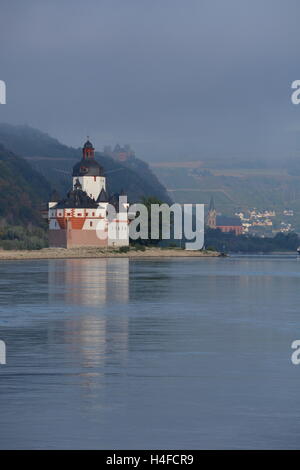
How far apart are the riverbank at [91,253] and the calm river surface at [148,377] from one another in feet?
353

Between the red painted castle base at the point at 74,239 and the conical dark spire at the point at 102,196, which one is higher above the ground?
the conical dark spire at the point at 102,196

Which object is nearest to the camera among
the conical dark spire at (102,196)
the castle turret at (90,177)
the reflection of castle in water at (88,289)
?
the reflection of castle in water at (88,289)

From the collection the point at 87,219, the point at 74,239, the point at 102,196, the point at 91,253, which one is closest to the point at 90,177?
the point at 102,196

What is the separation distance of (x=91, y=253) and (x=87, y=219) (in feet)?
29.1

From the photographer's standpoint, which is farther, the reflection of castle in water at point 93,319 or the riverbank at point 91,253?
the riverbank at point 91,253

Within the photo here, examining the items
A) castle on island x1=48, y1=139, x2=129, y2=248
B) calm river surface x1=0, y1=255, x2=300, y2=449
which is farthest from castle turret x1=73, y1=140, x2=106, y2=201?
calm river surface x1=0, y1=255, x2=300, y2=449

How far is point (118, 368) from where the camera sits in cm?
2566

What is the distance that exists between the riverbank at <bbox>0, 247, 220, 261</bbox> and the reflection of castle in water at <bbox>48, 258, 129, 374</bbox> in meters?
80.9

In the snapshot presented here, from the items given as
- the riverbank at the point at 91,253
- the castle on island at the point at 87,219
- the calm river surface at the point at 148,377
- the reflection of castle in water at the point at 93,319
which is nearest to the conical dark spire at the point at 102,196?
the castle on island at the point at 87,219

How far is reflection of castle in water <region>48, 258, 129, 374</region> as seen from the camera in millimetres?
29281

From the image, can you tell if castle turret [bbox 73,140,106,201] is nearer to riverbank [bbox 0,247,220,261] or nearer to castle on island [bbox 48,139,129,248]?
castle on island [bbox 48,139,129,248]

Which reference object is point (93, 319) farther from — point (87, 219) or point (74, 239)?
point (87, 219)

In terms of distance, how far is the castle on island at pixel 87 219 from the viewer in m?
172

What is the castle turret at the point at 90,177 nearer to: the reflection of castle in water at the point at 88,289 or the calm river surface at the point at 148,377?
the reflection of castle in water at the point at 88,289
